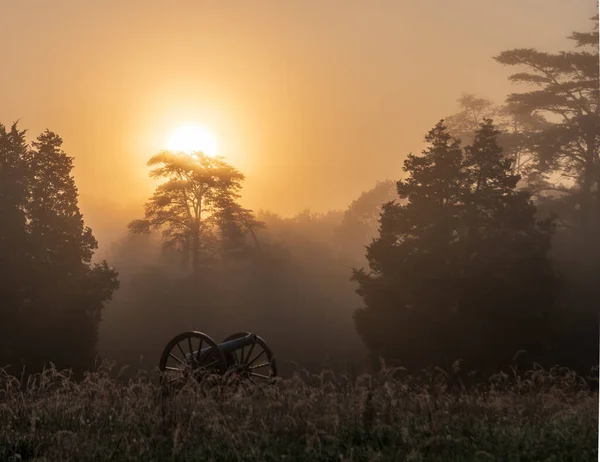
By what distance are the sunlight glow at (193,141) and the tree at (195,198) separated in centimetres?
34

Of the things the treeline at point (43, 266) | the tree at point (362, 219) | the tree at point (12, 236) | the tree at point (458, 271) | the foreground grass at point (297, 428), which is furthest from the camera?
the tree at point (362, 219)

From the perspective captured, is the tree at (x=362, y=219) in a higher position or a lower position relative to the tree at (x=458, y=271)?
higher

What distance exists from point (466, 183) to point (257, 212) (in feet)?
90.5

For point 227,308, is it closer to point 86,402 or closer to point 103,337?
point 103,337

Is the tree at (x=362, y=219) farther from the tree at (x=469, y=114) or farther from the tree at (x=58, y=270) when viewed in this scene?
the tree at (x=58, y=270)

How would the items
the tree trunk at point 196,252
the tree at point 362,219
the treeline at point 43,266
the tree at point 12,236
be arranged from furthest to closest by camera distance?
the tree at point 362,219 → the tree trunk at point 196,252 → the treeline at point 43,266 → the tree at point 12,236

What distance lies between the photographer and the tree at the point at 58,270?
24.1m

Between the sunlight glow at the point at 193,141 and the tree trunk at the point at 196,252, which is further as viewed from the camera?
the tree trunk at the point at 196,252

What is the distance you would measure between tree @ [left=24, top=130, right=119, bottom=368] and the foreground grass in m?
16.4

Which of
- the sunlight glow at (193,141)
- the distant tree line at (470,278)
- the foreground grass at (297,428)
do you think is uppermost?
the sunlight glow at (193,141)

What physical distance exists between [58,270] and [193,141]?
14716mm

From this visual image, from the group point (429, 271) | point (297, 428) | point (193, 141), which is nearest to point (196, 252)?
point (193, 141)

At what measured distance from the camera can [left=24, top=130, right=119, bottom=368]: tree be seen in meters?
24.1

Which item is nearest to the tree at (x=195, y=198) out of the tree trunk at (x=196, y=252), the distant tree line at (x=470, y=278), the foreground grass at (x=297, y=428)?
the tree trunk at (x=196, y=252)
